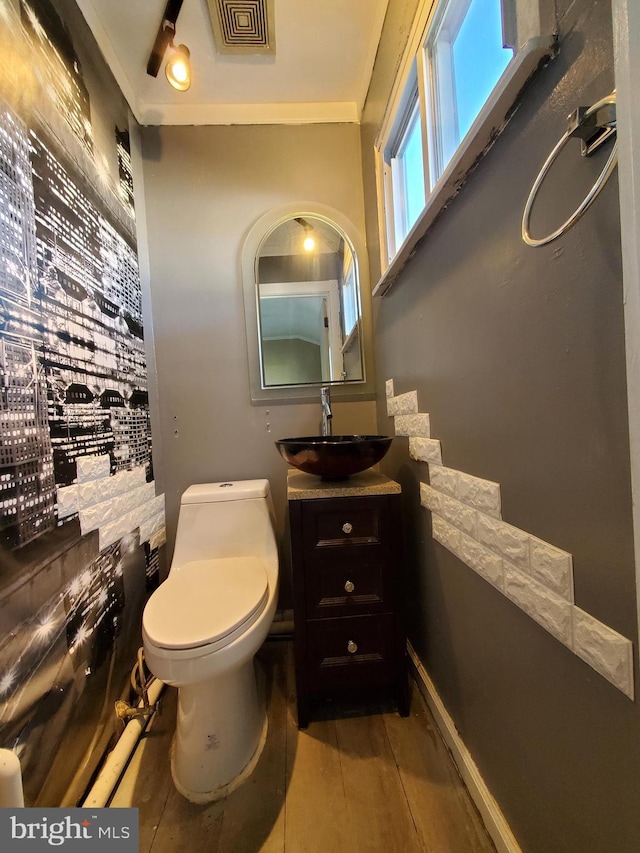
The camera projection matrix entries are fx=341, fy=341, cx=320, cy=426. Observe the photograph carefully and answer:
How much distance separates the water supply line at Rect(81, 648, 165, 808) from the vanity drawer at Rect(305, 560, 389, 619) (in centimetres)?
68

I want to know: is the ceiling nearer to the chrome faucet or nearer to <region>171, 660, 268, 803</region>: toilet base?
the chrome faucet

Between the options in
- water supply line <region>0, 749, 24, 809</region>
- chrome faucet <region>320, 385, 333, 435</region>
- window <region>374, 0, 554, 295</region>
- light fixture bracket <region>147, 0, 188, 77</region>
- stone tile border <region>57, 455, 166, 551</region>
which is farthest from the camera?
chrome faucet <region>320, 385, 333, 435</region>

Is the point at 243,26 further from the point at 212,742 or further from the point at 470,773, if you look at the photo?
the point at 470,773

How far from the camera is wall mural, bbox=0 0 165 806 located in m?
0.80

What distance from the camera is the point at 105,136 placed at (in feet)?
4.36

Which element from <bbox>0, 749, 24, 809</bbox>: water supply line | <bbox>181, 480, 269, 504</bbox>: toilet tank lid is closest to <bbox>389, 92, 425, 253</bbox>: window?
<bbox>181, 480, 269, 504</bbox>: toilet tank lid

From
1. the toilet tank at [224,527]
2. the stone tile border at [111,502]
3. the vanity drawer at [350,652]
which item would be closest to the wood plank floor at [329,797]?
the vanity drawer at [350,652]

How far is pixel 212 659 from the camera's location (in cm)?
91

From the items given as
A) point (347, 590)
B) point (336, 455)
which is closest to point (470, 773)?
point (347, 590)

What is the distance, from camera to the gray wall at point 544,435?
19.0 inches

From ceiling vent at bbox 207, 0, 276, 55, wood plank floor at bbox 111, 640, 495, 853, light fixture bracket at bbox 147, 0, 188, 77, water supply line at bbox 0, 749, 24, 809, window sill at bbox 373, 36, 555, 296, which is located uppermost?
ceiling vent at bbox 207, 0, 276, 55

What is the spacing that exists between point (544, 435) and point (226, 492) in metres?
1.22

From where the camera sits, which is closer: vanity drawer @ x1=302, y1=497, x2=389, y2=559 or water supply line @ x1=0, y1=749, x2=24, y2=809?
water supply line @ x1=0, y1=749, x2=24, y2=809

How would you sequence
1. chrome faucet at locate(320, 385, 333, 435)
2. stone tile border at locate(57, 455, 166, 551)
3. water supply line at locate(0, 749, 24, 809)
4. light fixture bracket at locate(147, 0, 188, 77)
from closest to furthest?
water supply line at locate(0, 749, 24, 809), stone tile border at locate(57, 455, 166, 551), light fixture bracket at locate(147, 0, 188, 77), chrome faucet at locate(320, 385, 333, 435)
